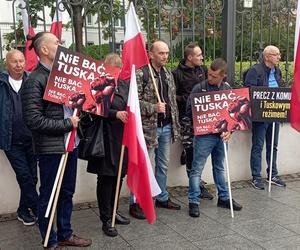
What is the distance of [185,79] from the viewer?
5.67m

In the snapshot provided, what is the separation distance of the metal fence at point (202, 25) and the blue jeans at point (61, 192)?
2.26 m

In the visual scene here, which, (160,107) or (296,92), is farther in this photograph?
(160,107)

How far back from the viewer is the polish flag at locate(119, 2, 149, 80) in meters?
4.66

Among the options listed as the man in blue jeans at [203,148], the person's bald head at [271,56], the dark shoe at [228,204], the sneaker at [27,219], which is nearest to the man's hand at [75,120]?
the sneaker at [27,219]

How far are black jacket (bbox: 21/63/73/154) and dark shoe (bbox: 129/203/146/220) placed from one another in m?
1.62

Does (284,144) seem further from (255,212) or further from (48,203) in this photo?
(48,203)

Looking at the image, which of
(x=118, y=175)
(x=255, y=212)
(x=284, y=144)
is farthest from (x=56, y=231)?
(x=284, y=144)

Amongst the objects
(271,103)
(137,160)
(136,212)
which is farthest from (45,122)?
(271,103)

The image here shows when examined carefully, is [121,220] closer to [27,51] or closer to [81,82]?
[81,82]

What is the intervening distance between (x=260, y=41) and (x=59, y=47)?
3.96 metres

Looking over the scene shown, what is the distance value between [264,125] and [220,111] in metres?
1.40

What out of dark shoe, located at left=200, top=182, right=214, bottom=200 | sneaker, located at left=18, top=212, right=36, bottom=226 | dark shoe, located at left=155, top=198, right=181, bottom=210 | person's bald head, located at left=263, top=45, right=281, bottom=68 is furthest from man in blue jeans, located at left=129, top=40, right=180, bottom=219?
person's bald head, located at left=263, top=45, right=281, bottom=68

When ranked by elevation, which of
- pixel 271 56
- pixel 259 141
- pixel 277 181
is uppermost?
pixel 271 56

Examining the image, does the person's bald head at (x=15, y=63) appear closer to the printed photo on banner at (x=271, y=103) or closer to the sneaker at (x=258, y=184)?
the printed photo on banner at (x=271, y=103)
